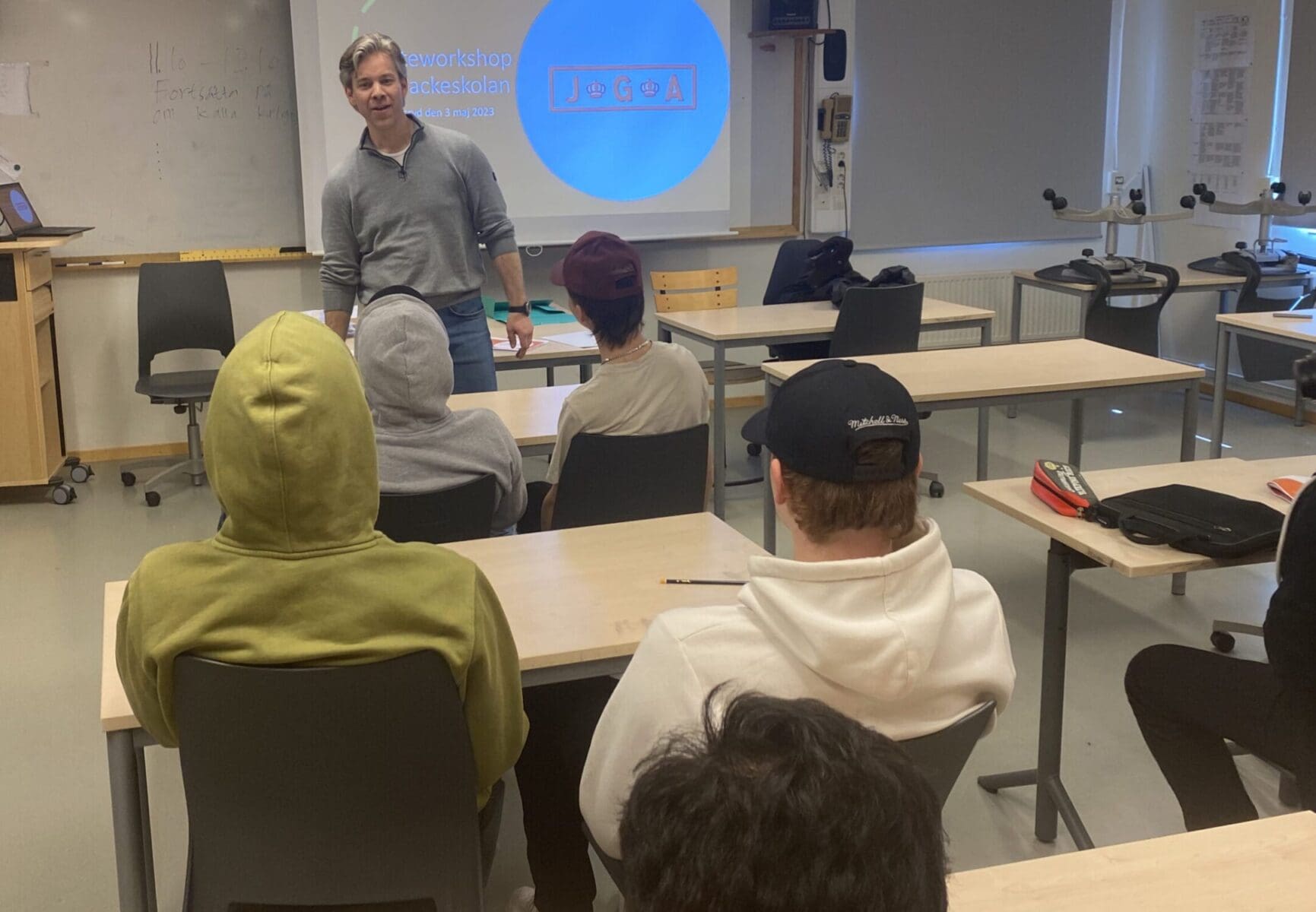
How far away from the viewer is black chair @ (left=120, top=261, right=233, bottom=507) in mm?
5094

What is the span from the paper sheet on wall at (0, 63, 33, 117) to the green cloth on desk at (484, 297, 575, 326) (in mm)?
2053

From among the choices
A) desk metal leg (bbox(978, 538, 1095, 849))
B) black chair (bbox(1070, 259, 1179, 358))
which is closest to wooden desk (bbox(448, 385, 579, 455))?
desk metal leg (bbox(978, 538, 1095, 849))

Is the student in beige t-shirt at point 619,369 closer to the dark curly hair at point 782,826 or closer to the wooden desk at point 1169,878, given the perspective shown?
the wooden desk at point 1169,878

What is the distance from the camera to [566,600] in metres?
1.96

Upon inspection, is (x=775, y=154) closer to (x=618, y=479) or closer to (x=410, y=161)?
(x=410, y=161)

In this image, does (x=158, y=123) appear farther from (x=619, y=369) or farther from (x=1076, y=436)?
(x=1076, y=436)

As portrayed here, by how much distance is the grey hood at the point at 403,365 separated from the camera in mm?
2166

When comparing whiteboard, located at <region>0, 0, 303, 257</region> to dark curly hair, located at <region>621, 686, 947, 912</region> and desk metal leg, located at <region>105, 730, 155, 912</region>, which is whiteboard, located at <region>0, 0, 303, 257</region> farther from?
dark curly hair, located at <region>621, 686, 947, 912</region>

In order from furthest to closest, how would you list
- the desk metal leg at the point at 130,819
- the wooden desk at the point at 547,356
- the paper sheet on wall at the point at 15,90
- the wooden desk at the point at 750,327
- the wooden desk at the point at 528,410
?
1. the paper sheet on wall at the point at 15,90
2. the wooden desk at the point at 750,327
3. the wooden desk at the point at 547,356
4. the wooden desk at the point at 528,410
5. the desk metal leg at the point at 130,819

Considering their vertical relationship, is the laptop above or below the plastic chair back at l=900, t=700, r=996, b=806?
above

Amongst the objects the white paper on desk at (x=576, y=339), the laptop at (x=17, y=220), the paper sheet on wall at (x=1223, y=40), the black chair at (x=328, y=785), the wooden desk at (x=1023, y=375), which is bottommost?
the black chair at (x=328, y=785)

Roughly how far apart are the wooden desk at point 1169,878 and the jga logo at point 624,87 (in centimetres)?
491

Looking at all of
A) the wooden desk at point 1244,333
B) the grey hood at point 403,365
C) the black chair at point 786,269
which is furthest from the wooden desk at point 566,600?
the black chair at point 786,269

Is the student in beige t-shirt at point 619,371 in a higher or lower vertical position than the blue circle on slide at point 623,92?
lower
